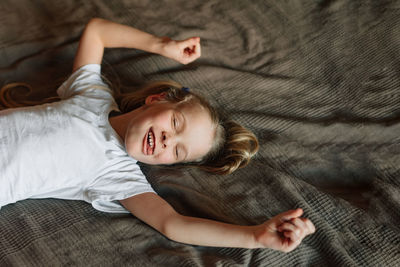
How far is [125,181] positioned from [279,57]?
0.71 metres

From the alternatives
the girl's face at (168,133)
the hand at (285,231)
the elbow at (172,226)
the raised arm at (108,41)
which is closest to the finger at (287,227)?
the hand at (285,231)

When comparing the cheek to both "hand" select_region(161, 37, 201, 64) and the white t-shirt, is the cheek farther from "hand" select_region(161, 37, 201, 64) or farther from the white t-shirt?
"hand" select_region(161, 37, 201, 64)

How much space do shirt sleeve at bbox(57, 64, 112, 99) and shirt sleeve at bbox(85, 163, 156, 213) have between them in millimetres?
279

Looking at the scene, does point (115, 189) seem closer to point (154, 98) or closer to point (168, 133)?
point (168, 133)

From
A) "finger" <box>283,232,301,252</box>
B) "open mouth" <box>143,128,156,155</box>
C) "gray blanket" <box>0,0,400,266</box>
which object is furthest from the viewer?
"open mouth" <box>143,128,156,155</box>

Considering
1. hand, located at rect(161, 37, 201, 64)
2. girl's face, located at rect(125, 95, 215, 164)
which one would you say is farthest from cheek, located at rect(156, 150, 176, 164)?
hand, located at rect(161, 37, 201, 64)

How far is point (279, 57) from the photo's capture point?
61.7 inches

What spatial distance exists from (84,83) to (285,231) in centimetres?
79

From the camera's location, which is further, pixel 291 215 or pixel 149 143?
pixel 149 143

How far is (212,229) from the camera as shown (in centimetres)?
112

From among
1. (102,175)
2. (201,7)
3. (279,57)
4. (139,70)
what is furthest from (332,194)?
(201,7)

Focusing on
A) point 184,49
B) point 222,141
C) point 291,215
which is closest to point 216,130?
point 222,141

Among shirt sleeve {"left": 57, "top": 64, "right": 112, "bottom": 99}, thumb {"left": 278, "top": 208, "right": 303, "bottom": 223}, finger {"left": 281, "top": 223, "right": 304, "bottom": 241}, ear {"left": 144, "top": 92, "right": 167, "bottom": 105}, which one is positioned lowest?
finger {"left": 281, "top": 223, "right": 304, "bottom": 241}

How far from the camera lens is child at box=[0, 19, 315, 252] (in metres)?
1.18
